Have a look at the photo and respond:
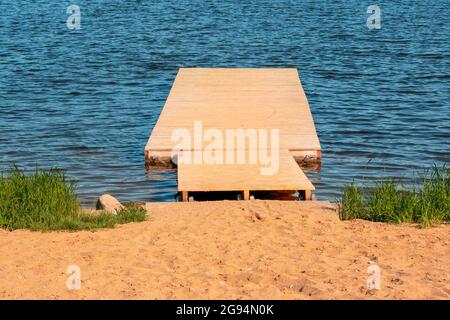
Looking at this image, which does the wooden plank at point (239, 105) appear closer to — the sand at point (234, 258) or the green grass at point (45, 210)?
the green grass at point (45, 210)

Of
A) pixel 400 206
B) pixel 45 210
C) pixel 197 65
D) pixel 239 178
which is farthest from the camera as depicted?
pixel 197 65

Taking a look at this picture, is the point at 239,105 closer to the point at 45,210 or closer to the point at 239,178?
the point at 239,178

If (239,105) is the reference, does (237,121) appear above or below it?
below

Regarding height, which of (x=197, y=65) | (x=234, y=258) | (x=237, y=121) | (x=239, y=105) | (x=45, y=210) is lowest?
(x=234, y=258)

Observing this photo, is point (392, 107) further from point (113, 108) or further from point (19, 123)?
point (19, 123)

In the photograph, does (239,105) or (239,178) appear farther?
(239,105)

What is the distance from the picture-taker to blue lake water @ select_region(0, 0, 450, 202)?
56.0 feet

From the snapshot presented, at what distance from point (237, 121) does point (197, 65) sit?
11.7 m

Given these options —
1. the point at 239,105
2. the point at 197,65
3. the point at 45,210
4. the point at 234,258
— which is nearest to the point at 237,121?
the point at 239,105

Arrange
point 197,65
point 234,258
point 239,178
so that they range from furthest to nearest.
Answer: point 197,65 → point 239,178 → point 234,258

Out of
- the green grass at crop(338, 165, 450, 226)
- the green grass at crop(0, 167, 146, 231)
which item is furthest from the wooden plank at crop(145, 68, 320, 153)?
the green grass at crop(0, 167, 146, 231)

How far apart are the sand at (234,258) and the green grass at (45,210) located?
0.64 feet

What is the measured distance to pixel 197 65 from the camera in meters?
28.2

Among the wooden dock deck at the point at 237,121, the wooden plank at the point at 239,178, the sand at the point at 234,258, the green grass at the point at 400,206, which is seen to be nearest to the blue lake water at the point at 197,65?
the wooden dock deck at the point at 237,121
